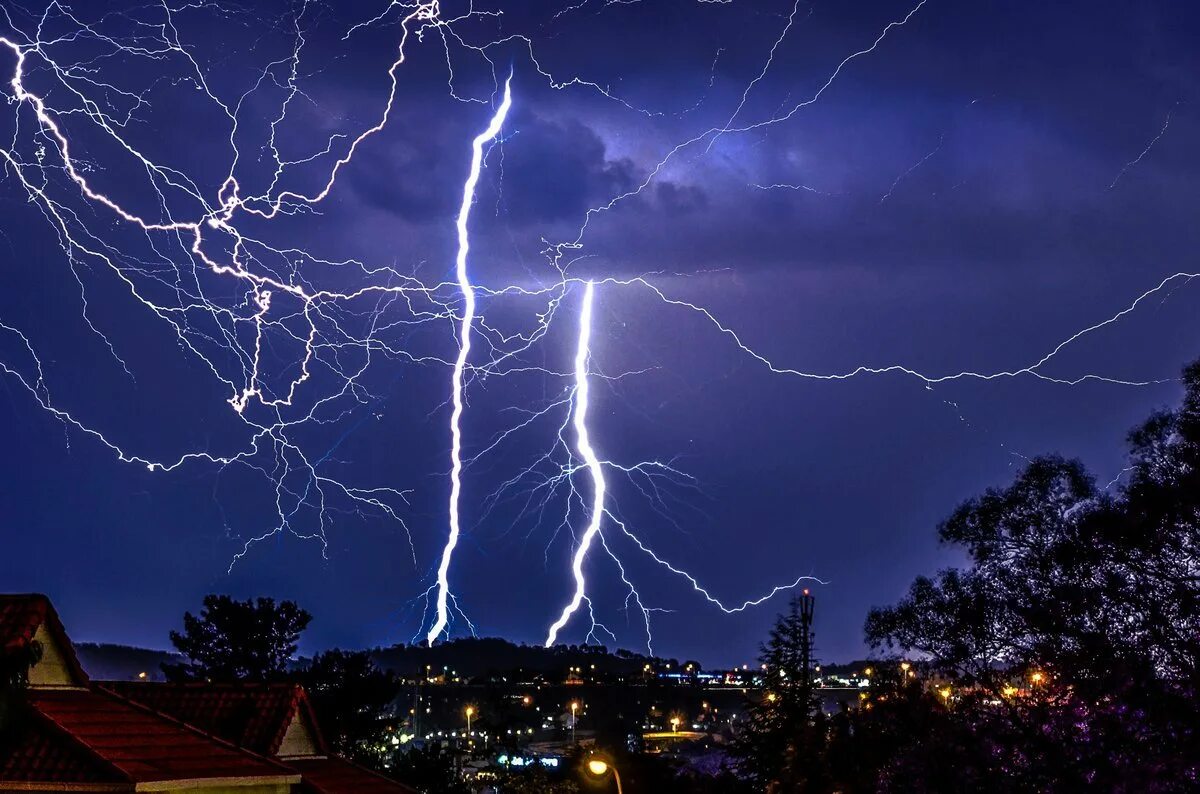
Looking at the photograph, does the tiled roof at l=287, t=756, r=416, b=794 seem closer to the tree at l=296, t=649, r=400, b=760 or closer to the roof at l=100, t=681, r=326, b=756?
the roof at l=100, t=681, r=326, b=756

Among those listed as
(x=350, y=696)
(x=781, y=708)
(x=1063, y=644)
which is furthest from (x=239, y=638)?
(x=1063, y=644)

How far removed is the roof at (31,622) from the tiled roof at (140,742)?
35cm

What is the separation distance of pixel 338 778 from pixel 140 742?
136 inches

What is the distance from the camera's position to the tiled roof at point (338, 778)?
44.7 ft

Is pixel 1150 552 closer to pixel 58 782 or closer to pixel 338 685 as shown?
pixel 58 782

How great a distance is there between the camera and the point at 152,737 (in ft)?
37.9

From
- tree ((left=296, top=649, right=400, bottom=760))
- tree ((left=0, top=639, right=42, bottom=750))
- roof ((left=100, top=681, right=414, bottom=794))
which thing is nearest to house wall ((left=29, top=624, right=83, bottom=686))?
roof ((left=100, top=681, right=414, bottom=794))

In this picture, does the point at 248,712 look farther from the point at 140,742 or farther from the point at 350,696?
the point at 350,696

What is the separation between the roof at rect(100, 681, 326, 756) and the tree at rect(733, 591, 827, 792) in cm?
830

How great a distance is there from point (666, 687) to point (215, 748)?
96515 millimetres

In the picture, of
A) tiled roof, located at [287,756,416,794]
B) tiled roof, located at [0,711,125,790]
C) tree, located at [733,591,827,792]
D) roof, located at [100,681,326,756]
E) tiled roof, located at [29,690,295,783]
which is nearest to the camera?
tiled roof, located at [0,711,125,790]

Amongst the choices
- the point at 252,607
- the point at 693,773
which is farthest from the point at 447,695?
the point at 693,773

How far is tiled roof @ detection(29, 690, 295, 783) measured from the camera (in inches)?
416

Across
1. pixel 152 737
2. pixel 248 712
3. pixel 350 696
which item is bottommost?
pixel 152 737
